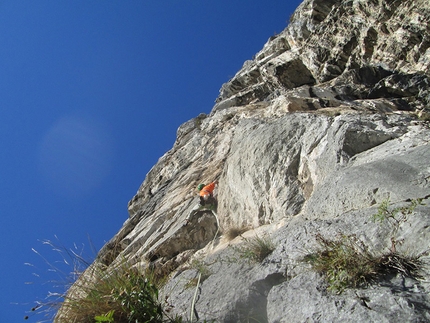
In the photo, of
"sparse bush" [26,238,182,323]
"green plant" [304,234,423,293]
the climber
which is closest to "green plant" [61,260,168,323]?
"sparse bush" [26,238,182,323]

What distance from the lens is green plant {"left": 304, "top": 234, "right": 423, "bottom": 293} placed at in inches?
122

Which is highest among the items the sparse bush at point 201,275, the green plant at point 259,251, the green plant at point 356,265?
the sparse bush at point 201,275

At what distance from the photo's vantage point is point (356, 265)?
3246 mm

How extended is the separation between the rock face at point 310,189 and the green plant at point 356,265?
7cm

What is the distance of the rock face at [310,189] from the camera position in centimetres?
339

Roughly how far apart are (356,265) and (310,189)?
2719mm

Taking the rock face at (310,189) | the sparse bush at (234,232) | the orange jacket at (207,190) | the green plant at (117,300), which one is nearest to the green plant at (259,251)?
the rock face at (310,189)

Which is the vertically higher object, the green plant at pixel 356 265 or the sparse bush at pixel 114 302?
the sparse bush at pixel 114 302

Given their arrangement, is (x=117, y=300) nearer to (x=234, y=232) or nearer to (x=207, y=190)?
(x=234, y=232)

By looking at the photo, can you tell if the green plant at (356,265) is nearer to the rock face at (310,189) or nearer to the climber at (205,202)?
the rock face at (310,189)

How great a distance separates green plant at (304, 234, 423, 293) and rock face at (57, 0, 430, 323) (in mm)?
73

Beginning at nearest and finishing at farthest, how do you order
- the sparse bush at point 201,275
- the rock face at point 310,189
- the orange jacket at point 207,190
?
1. the rock face at point 310,189
2. the sparse bush at point 201,275
3. the orange jacket at point 207,190

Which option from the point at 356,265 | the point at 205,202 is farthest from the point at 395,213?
the point at 205,202

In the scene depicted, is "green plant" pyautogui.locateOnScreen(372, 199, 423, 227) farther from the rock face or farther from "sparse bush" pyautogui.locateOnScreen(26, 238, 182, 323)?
"sparse bush" pyautogui.locateOnScreen(26, 238, 182, 323)
